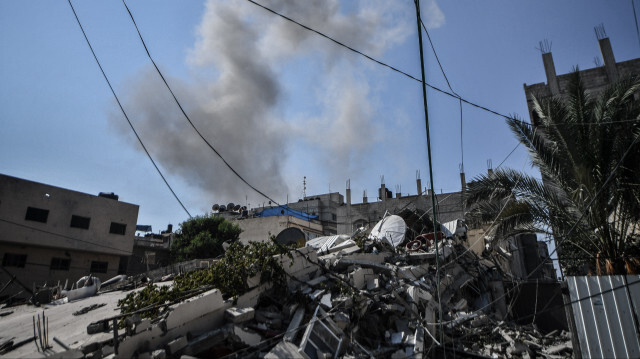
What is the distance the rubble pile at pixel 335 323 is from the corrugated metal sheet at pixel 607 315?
6.18ft

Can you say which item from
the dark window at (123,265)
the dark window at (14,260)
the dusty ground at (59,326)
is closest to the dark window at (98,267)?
the dark window at (123,265)

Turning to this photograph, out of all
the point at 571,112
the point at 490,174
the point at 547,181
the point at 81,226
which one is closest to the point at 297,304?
the point at 490,174

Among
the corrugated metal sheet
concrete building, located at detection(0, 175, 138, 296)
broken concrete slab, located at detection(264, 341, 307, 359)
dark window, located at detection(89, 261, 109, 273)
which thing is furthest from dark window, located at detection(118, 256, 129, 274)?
the corrugated metal sheet

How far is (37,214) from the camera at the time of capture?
21.9 m

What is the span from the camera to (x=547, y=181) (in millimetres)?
9359

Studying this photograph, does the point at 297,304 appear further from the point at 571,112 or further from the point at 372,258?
the point at 571,112

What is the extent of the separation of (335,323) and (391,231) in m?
7.86

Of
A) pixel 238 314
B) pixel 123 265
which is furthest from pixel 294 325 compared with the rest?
pixel 123 265

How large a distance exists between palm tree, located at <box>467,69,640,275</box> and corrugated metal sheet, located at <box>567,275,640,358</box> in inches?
45.2

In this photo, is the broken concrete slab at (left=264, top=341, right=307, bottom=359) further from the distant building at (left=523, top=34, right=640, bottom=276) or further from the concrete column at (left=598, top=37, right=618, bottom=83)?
the concrete column at (left=598, top=37, right=618, bottom=83)

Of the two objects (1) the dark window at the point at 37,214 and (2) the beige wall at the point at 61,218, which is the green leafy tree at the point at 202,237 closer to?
(2) the beige wall at the point at 61,218

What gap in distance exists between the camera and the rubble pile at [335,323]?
20.5ft

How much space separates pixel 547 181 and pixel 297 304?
7.35 metres

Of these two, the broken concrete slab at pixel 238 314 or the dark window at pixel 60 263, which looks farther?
the dark window at pixel 60 263
